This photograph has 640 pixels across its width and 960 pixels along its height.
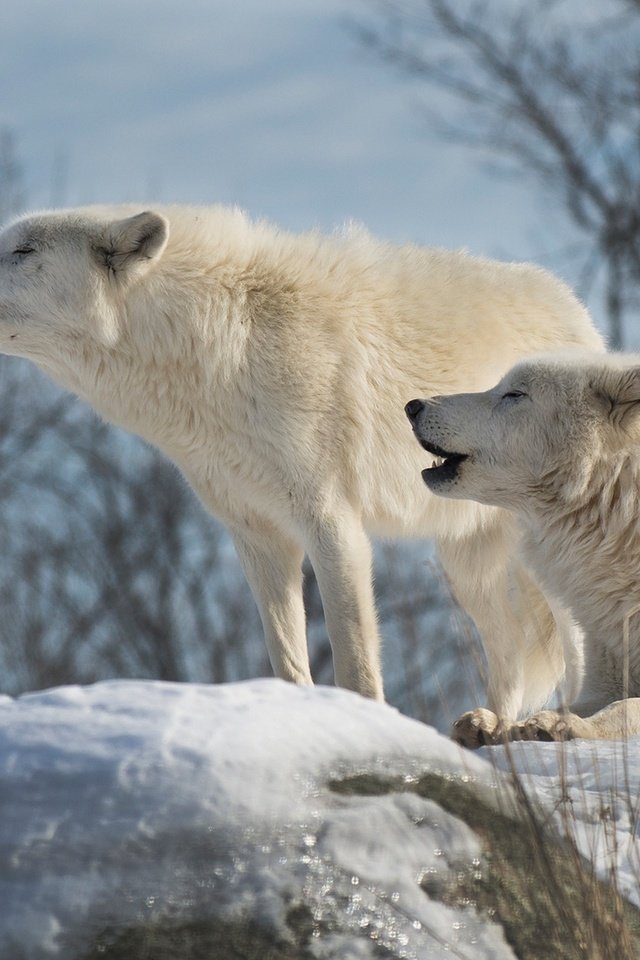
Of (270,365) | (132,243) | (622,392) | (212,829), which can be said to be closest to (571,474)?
(622,392)

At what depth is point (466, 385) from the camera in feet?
19.5

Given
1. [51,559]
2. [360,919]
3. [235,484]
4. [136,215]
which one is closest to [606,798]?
[360,919]

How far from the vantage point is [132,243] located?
561cm

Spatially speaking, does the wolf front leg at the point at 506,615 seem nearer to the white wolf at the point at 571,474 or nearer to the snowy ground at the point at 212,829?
the white wolf at the point at 571,474

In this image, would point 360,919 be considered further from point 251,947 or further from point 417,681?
point 417,681

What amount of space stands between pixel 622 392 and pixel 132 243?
2245 millimetres

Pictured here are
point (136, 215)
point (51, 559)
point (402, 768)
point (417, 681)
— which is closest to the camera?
point (402, 768)

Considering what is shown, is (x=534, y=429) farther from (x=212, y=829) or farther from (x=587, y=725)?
(x=212, y=829)

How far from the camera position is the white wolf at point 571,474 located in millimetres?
4574

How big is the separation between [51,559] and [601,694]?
18615 mm

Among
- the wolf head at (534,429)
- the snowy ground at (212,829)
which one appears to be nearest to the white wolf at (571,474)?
the wolf head at (534,429)

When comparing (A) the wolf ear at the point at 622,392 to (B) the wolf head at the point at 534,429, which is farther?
(B) the wolf head at the point at 534,429

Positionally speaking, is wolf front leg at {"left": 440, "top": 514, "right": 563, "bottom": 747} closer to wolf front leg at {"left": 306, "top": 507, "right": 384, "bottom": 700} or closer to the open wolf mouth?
wolf front leg at {"left": 306, "top": 507, "right": 384, "bottom": 700}

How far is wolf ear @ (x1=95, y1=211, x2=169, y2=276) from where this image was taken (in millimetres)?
5531
